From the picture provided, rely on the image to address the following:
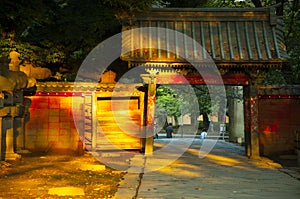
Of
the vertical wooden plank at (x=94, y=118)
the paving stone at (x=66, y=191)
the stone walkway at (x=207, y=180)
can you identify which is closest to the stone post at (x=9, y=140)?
the vertical wooden plank at (x=94, y=118)

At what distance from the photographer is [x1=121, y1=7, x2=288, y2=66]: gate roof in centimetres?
1381

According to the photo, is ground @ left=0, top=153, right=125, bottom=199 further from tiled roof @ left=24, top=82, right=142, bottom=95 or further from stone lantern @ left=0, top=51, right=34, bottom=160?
tiled roof @ left=24, top=82, right=142, bottom=95

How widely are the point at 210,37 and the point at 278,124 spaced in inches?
172

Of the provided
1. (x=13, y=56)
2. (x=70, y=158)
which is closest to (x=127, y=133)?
(x=70, y=158)

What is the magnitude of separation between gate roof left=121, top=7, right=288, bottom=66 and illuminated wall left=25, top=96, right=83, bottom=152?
3487 mm

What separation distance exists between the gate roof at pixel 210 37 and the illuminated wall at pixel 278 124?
2.44m

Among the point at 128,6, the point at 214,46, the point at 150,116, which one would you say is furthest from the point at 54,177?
the point at 214,46

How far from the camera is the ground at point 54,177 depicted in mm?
8281

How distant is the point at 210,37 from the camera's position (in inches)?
587

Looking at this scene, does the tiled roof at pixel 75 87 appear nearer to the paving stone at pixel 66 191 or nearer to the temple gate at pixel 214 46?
the temple gate at pixel 214 46

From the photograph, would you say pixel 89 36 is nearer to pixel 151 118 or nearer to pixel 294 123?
pixel 151 118

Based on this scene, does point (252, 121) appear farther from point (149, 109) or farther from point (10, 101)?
point (10, 101)

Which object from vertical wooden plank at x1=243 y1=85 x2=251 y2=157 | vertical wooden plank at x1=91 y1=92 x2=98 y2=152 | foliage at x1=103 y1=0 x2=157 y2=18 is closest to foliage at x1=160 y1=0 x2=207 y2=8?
foliage at x1=103 y1=0 x2=157 y2=18

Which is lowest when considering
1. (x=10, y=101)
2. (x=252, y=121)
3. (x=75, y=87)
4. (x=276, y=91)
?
(x=252, y=121)
